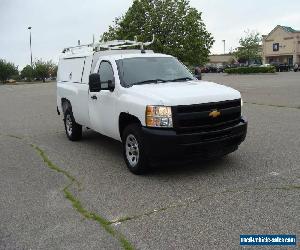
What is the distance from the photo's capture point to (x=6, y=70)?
9069 centimetres

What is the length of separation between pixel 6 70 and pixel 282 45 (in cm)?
5984

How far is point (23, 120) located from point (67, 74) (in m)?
5.02

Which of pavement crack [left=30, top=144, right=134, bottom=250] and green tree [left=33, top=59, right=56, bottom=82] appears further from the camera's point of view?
green tree [left=33, top=59, right=56, bottom=82]

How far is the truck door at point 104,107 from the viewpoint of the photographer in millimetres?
6949

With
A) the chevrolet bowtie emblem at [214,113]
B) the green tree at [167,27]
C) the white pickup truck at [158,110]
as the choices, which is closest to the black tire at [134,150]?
the white pickup truck at [158,110]

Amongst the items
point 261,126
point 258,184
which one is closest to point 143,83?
point 258,184

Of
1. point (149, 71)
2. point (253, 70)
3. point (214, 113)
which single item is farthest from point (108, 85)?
point (253, 70)

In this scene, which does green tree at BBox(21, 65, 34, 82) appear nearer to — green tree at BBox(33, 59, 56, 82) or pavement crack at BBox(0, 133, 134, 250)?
green tree at BBox(33, 59, 56, 82)

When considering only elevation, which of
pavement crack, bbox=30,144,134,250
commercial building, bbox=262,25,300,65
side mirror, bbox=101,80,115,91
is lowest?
pavement crack, bbox=30,144,134,250

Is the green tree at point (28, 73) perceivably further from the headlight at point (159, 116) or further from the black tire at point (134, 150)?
the headlight at point (159, 116)

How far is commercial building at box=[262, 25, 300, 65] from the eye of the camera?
74500 millimetres

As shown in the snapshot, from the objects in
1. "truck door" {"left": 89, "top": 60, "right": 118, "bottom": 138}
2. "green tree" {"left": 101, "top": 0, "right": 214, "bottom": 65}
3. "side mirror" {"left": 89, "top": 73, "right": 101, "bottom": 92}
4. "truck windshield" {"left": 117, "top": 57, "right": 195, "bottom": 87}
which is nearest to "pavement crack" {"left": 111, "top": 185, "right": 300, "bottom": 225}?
"truck door" {"left": 89, "top": 60, "right": 118, "bottom": 138}

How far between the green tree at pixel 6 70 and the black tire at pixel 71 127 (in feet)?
283

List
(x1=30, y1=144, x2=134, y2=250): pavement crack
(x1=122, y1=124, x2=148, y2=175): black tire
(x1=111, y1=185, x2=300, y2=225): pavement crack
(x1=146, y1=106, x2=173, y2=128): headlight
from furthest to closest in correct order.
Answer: (x1=122, y1=124, x2=148, y2=175): black tire < (x1=146, y1=106, x2=173, y2=128): headlight < (x1=111, y1=185, x2=300, y2=225): pavement crack < (x1=30, y1=144, x2=134, y2=250): pavement crack
